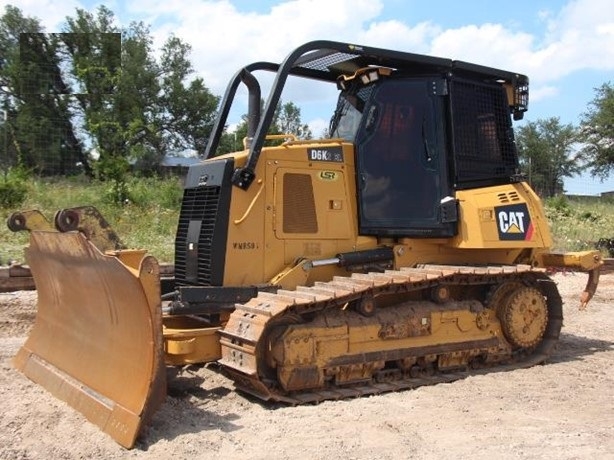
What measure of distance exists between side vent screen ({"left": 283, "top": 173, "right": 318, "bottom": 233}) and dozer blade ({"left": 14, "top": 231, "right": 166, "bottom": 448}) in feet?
6.06

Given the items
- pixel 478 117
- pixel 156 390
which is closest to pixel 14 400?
pixel 156 390

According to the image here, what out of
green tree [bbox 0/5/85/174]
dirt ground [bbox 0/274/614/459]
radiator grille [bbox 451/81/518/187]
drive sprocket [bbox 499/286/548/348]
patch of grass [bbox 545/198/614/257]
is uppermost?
green tree [bbox 0/5/85/174]

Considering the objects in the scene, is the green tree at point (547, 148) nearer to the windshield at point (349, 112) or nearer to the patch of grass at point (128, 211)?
the patch of grass at point (128, 211)

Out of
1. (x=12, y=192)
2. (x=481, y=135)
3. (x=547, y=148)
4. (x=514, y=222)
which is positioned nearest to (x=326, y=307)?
(x=514, y=222)

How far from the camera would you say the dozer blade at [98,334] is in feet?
16.0

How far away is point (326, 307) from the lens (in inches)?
238

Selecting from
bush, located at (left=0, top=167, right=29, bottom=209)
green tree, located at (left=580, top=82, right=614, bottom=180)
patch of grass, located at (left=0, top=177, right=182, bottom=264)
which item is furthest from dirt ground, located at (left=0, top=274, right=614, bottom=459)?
green tree, located at (left=580, top=82, right=614, bottom=180)

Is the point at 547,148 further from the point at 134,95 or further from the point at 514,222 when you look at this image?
the point at 514,222

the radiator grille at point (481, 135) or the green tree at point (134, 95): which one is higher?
the green tree at point (134, 95)

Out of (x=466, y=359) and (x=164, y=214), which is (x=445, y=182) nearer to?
(x=466, y=359)

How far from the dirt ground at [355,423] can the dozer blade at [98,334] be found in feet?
0.51

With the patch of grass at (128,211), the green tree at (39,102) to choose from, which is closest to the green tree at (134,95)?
the green tree at (39,102)

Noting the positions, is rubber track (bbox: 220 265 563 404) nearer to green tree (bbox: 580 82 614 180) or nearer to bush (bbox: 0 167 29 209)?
bush (bbox: 0 167 29 209)

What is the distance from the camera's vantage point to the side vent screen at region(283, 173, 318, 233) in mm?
6660
